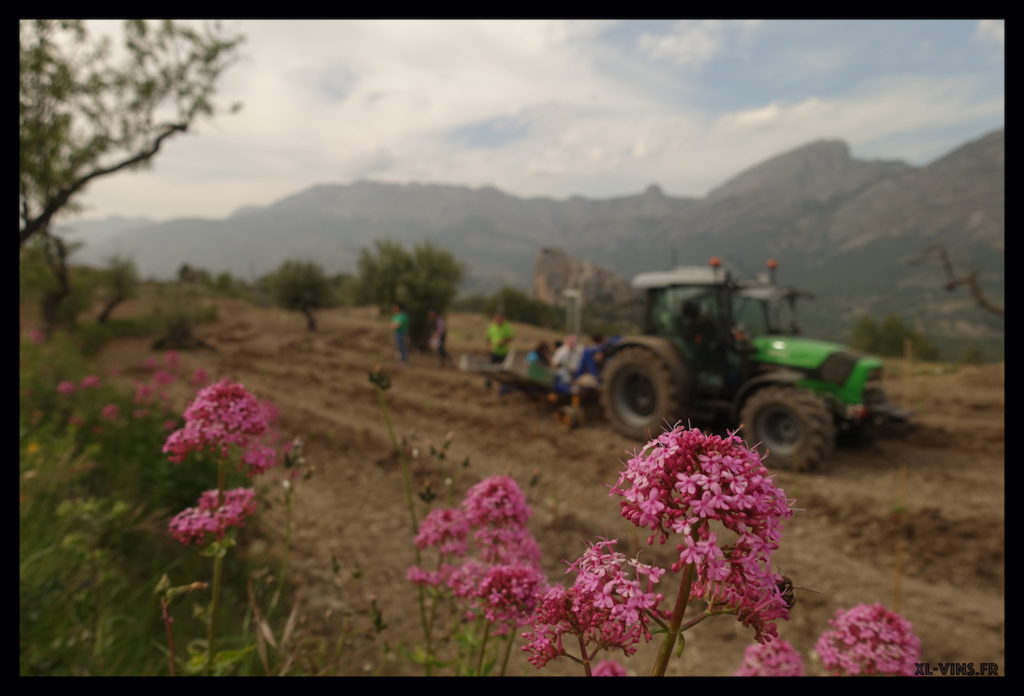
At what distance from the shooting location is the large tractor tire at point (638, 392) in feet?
26.0

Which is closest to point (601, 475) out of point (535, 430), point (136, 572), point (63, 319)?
point (535, 430)

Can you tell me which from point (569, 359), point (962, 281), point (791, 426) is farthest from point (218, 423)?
point (962, 281)

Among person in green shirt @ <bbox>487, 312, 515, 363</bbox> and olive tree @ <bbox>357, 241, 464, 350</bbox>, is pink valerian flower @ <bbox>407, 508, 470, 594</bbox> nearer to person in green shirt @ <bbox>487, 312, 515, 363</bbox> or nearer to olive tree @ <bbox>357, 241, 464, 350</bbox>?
person in green shirt @ <bbox>487, 312, 515, 363</bbox>

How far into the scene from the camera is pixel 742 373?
797cm

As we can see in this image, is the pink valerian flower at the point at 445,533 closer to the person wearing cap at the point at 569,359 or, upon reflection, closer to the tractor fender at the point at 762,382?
the tractor fender at the point at 762,382

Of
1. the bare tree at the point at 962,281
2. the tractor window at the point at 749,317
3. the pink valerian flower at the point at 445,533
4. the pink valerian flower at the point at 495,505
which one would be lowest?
the pink valerian flower at the point at 445,533

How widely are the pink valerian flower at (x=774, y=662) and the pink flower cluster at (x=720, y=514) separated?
1304mm

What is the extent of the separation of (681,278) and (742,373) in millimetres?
1823

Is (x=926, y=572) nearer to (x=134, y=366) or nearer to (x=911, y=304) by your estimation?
(x=134, y=366)

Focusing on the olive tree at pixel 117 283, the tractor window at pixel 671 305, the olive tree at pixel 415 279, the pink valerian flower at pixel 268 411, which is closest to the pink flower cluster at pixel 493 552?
the pink valerian flower at pixel 268 411

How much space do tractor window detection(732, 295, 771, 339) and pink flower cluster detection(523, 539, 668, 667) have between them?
7860 mm

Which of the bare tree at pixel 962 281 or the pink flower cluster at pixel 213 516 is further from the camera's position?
the bare tree at pixel 962 281

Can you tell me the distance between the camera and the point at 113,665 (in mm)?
2535

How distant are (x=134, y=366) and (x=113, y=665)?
→ 582 inches
